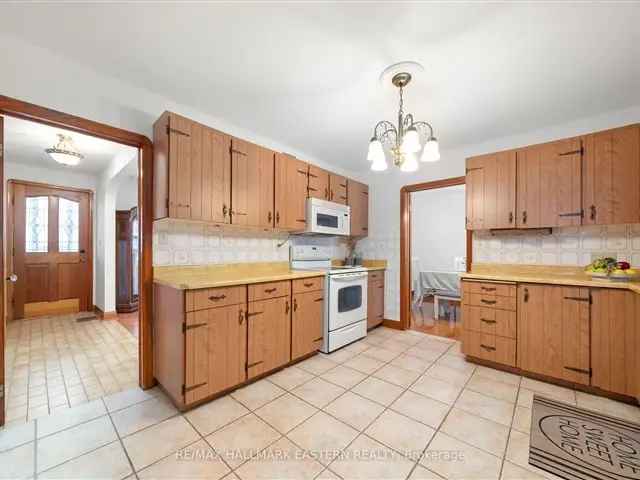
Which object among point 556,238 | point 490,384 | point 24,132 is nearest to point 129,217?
point 24,132

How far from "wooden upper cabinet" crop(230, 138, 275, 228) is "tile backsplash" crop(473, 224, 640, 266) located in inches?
99.3

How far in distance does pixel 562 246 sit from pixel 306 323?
8.94ft

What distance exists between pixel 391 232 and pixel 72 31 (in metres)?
3.73

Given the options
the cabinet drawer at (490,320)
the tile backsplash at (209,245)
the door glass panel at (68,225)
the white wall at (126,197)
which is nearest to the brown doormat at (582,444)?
the cabinet drawer at (490,320)

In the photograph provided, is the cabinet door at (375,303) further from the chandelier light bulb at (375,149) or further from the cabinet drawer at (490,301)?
the chandelier light bulb at (375,149)

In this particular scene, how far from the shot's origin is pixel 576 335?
7.41ft

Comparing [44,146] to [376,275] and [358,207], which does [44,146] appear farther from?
[376,275]

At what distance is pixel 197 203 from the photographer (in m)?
2.24

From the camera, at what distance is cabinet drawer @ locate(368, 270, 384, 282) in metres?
3.83

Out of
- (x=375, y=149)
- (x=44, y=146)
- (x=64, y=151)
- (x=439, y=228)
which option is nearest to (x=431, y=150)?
(x=375, y=149)

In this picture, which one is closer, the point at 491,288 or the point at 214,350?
the point at 214,350

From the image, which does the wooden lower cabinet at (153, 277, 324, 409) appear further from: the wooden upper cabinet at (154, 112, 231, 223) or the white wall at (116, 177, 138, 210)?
the white wall at (116, 177, 138, 210)

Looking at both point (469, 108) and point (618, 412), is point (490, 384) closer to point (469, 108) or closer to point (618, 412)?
point (618, 412)

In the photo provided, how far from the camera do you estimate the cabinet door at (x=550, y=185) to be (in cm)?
246
